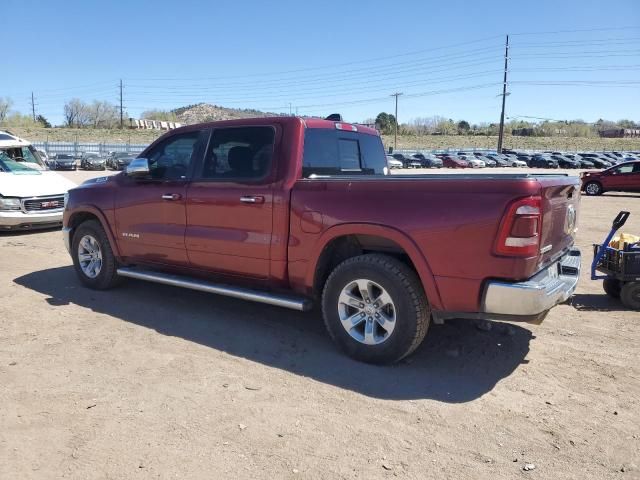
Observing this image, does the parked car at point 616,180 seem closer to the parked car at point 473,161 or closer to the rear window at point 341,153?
the rear window at point 341,153

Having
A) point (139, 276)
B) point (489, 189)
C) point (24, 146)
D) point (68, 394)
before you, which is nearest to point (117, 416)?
point (68, 394)

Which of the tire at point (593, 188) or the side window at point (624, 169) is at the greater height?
the side window at point (624, 169)

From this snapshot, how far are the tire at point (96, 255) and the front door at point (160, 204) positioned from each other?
298 mm

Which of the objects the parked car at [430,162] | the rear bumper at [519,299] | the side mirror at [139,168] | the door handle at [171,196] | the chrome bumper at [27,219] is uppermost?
the parked car at [430,162]

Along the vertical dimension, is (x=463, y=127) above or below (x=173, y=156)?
above

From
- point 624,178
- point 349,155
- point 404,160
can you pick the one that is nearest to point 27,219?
point 349,155

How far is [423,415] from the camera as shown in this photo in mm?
3361

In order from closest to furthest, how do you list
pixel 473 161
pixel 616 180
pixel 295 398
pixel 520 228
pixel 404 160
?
pixel 520 228, pixel 295 398, pixel 616 180, pixel 404 160, pixel 473 161

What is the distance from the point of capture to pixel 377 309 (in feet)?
13.1

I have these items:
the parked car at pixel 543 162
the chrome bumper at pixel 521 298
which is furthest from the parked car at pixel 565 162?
the chrome bumper at pixel 521 298

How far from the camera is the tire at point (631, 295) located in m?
5.49

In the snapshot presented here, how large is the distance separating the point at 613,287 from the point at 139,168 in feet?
17.4

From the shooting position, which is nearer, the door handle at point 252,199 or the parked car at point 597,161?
the door handle at point 252,199

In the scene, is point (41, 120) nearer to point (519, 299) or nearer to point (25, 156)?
point (25, 156)
